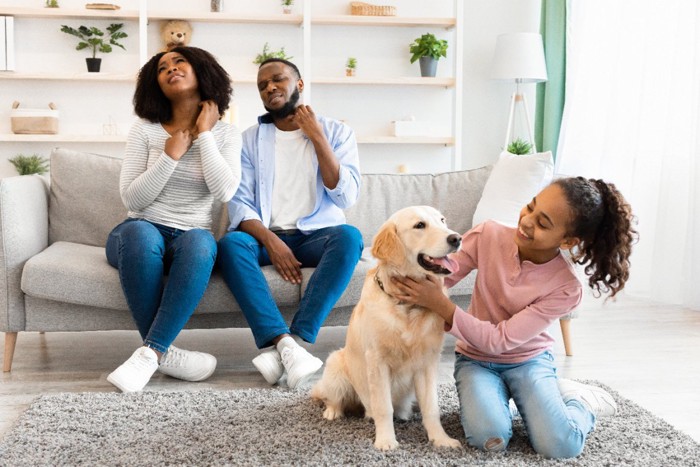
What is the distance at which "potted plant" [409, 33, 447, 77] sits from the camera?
211 inches

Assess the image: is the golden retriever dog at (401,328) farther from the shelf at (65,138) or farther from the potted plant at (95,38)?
the potted plant at (95,38)

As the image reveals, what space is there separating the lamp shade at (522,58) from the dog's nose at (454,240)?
3664 millimetres

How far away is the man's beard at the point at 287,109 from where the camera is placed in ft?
9.66

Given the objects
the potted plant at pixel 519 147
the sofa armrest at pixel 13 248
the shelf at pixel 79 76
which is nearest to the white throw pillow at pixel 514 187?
the sofa armrest at pixel 13 248

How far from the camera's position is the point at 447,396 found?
7.86 ft

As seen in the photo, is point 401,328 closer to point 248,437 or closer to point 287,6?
point 248,437

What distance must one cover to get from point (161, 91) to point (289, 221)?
66 cm

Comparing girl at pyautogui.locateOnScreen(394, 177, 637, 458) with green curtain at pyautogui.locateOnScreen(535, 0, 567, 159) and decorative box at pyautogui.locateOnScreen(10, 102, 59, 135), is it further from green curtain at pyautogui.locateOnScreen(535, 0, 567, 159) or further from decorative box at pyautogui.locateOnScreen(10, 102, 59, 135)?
decorative box at pyautogui.locateOnScreen(10, 102, 59, 135)

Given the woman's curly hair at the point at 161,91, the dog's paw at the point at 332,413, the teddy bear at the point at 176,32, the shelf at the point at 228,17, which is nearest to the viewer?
the dog's paw at the point at 332,413

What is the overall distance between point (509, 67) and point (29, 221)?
3.43m

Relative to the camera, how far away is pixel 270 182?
2926mm

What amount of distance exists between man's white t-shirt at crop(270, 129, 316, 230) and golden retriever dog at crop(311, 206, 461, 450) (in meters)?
0.95

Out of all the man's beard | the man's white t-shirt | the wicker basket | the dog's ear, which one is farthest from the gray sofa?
the wicker basket

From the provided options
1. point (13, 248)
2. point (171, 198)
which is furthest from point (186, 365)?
point (13, 248)
